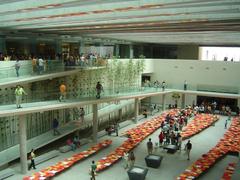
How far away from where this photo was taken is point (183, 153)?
830 inches

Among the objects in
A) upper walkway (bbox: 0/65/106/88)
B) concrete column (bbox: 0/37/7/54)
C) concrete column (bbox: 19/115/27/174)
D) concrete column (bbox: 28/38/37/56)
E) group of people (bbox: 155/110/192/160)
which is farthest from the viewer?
concrete column (bbox: 28/38/37/56)

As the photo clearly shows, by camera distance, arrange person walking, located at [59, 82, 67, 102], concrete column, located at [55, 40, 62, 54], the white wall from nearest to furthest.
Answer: person walking, located at [59, 82, 67, 102]
concrete column, located at [55, 40, 62, 54]
the white wall

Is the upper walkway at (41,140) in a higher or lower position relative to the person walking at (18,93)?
lower

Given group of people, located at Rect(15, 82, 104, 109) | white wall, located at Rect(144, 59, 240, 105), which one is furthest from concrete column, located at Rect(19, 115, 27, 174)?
white wall, located at Rect(144, 59, 240, 105)

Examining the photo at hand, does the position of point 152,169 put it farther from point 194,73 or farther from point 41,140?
point 194,73

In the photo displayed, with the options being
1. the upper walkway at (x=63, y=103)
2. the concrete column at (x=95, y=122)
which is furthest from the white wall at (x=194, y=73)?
the concrete column at (x=95, y=122)

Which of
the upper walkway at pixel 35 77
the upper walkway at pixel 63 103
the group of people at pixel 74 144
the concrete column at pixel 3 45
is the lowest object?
the group of people at pixel 74 144

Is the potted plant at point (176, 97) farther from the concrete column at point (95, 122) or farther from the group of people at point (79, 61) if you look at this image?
the concrete column at point (95, 122)

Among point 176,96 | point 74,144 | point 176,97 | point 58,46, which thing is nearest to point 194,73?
point 176,96

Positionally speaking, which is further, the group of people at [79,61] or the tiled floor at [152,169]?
the group of people at [79,61]

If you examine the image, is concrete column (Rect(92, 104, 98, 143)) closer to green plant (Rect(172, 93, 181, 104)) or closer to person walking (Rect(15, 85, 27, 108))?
person walking (Rect(15, 85, 27, 108))

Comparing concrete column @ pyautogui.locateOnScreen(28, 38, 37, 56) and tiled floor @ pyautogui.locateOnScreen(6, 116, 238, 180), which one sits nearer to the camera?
tiled floor @ pyautogui.locateOnScreen(6, 116, 238, 180)

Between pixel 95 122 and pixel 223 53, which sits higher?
pixel 223 53

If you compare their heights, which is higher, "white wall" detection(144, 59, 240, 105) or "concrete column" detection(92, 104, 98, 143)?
"white wall" detection(144, 59, 240, 105)
